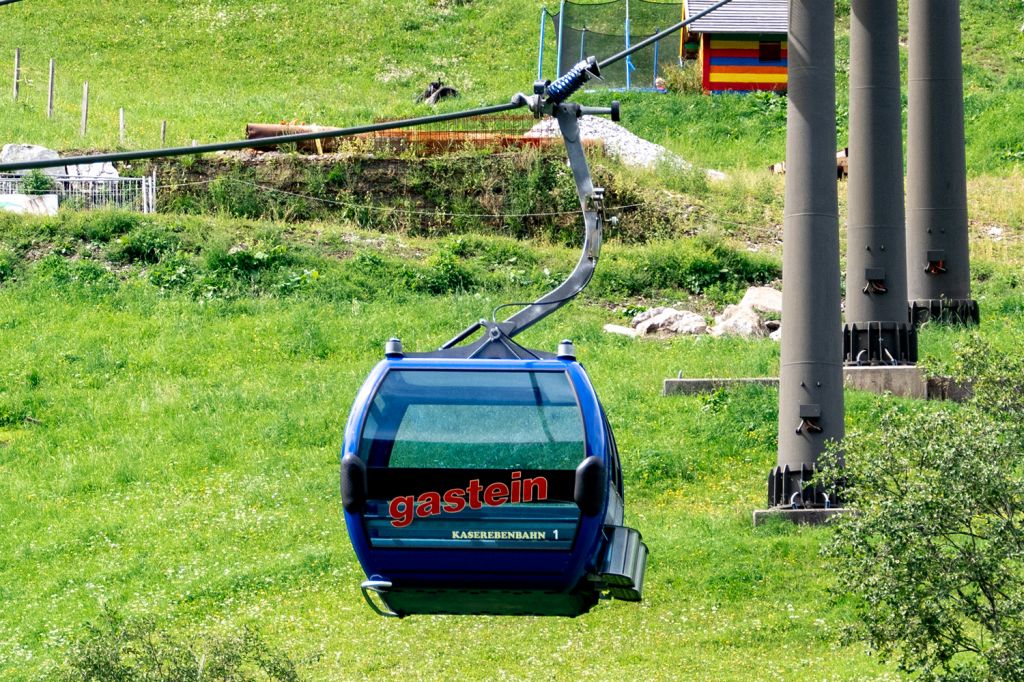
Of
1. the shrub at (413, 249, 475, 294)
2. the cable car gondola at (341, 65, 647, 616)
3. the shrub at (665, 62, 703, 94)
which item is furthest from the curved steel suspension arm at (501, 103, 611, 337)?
the shrub at (665, 62, 703, 94)

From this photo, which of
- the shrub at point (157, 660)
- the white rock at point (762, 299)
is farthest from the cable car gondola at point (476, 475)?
the white rock at point (762, 299)

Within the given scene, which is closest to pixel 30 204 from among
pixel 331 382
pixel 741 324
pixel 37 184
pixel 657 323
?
pixel 37 184

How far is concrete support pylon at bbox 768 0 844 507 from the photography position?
17703 millimetres

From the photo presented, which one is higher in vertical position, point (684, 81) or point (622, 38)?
point (622, 38)

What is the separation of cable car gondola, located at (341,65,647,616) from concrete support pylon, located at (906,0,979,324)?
1497 cm

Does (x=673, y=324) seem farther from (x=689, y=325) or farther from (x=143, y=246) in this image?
(x=143, y=246)

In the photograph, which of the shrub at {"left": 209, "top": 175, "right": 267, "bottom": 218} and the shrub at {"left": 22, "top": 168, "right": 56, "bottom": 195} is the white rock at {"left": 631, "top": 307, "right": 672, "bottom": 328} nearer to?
the shrub at {"left": 209, "top": 175, "right": 267, "bottom": 218}

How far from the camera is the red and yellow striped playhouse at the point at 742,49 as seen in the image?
4359cm

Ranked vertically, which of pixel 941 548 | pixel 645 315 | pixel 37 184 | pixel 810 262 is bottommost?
pixel 645 315

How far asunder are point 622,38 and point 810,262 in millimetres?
28258

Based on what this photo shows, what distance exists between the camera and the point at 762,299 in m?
27.7

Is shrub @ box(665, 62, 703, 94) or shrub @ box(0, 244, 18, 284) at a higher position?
shrub @ box(665, 62, 703, 94)

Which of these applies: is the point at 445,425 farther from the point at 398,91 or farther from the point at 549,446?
the point at 398,91

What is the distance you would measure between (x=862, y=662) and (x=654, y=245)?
53.7ft
